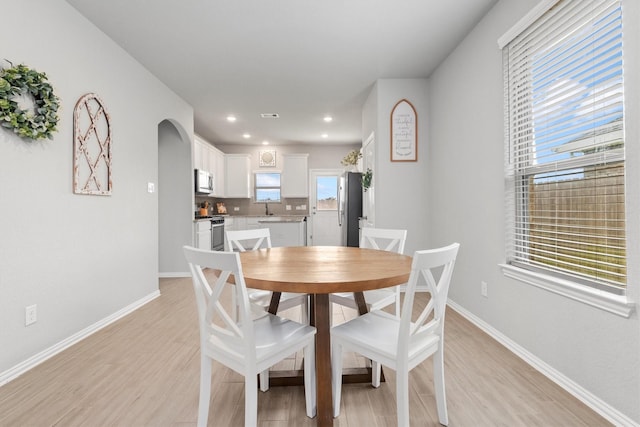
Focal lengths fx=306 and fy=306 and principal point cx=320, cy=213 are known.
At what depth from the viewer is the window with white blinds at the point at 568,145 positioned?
4.86 feet

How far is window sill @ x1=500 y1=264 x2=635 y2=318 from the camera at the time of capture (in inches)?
54.2

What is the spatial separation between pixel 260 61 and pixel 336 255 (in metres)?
2.32

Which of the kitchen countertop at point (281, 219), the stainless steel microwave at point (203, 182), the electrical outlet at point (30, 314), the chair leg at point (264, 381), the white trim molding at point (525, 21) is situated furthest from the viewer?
the kitchen countertop at point (281, 219)

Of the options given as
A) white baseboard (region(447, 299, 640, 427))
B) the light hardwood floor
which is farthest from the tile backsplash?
white baseboard (region(447, 299, 640, 427))

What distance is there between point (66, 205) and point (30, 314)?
0.77 metres

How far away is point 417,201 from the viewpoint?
363cm

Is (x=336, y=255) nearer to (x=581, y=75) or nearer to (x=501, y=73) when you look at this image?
(x=581, y=75)

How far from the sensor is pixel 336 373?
4.64ft

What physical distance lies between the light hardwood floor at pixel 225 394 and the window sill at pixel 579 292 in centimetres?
52

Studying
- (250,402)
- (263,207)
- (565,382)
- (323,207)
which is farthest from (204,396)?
(323,207)

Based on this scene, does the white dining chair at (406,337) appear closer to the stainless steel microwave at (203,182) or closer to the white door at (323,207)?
the stainless steel microwave at (203,182)

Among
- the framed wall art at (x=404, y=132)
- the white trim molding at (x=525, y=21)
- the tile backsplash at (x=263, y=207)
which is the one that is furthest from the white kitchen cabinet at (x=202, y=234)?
the white trim molding at (x=525, y=21)

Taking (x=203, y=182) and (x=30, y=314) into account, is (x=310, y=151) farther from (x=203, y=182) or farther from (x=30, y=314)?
(x=30, y=314)

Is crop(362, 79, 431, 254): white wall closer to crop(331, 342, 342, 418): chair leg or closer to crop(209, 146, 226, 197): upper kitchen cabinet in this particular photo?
crop(331, 342, 342, 418): chair leg
